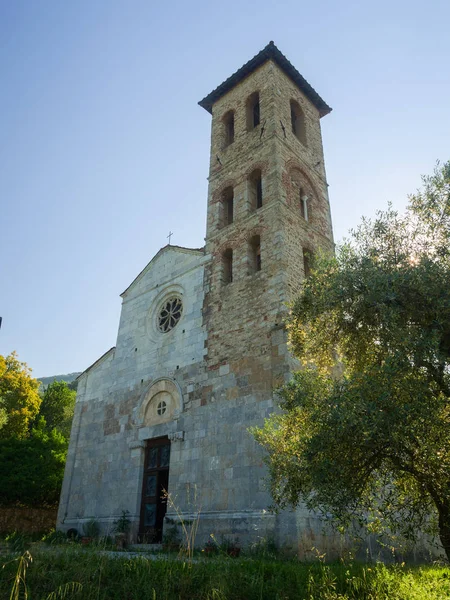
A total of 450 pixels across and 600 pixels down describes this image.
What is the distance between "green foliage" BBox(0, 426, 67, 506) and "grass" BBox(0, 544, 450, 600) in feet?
50.3

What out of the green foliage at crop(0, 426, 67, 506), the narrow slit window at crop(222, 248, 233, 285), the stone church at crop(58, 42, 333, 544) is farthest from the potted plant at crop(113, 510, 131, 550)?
the green foliage at crop(0, 426, 67, 506)

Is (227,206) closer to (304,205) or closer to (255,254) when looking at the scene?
(304,205)

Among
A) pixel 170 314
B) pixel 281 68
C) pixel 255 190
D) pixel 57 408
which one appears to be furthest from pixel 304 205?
pixel 57 408

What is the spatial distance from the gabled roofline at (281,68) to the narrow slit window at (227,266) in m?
9.14

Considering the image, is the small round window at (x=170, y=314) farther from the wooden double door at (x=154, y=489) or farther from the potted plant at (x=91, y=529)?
the potted plant at (x=91, y=529)

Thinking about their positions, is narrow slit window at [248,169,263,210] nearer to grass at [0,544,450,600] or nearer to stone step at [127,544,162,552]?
stone step at [127,544,162,552]

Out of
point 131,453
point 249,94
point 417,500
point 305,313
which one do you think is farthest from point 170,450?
point 249,94

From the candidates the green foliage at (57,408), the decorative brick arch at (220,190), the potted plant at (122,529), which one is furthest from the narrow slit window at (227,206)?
the green foliage at (57,408)

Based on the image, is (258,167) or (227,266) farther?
(258,167)

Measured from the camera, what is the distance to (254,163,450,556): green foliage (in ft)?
21.5

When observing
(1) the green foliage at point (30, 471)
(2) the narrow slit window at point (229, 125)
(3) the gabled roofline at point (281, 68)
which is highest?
(3) the gabled roofline at point (281, 68)

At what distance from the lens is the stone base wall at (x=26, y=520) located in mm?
16656

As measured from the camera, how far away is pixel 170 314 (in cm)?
1596

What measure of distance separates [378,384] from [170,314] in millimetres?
9993
